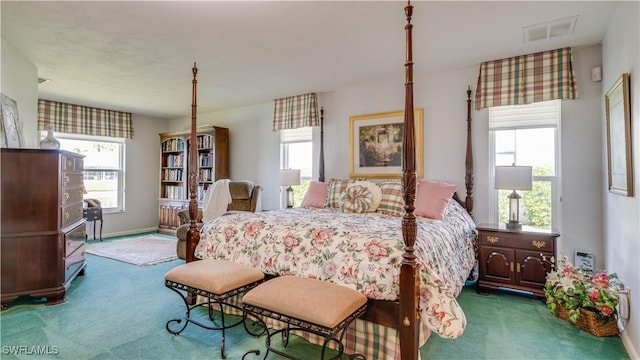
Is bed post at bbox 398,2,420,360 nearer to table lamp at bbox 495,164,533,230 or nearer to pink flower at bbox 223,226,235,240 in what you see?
pink flower at bbox 223,226,235,240

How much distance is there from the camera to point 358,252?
1.92m

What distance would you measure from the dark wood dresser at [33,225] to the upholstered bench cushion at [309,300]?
7.26 feet

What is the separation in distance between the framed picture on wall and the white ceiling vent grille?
4.55 m

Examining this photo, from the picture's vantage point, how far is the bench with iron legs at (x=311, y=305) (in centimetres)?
157

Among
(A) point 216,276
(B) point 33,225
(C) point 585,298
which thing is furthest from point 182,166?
(C) point 585,298

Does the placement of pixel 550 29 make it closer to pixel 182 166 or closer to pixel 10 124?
pixel 10 124

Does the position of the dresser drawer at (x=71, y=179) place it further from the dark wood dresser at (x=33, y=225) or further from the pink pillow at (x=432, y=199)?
the pink pillow at (x=432, y=199)

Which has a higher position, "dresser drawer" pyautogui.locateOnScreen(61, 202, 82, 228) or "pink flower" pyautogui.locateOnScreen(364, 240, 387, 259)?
"dresser drawer" pyautogui.locateOnScreen(61, 202, 82, 228)

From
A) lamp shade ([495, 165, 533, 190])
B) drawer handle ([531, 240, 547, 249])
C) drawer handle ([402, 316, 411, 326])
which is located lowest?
drawer handle ([402, 316, 411, 326])

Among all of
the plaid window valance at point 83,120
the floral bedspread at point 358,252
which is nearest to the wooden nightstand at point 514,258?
the floral bedspread at point 358,252

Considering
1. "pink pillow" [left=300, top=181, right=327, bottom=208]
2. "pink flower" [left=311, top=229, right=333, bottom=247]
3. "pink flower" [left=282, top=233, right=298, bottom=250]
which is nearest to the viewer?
"pink flower" [left=311, top=229, right=333, bottom=247]

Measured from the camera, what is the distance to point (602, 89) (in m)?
2.87

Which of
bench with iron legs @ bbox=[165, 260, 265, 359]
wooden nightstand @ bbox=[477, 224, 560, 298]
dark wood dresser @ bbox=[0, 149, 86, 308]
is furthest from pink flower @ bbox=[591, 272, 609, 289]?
dark wood dresser @ bbox=[0, 149, 86, 308]

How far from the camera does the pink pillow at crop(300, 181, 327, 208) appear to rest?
146 inches
